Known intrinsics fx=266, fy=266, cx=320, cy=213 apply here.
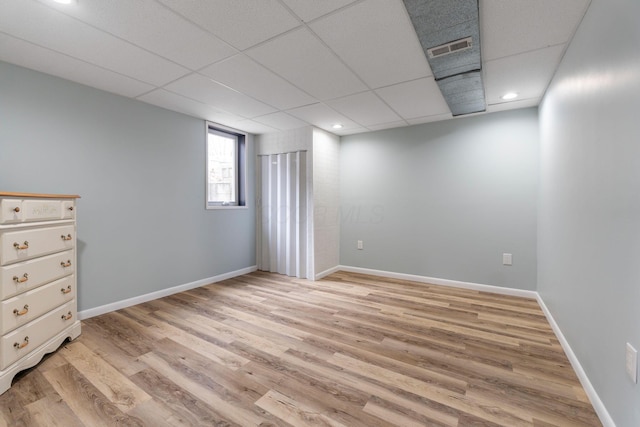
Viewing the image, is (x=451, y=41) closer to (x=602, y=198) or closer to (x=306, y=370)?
(x=602, y=198)

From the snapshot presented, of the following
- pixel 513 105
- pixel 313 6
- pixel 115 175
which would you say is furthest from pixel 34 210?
pixel 513 105

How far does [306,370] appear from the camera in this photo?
1.87 metres

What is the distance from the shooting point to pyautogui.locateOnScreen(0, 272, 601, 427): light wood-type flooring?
146 centimetres

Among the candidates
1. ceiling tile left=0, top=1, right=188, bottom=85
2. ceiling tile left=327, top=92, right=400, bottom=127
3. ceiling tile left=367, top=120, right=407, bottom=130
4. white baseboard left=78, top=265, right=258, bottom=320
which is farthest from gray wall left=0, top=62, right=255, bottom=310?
ceiling tile left=367, top=120, right=407, bottom=130

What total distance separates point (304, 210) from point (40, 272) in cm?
292

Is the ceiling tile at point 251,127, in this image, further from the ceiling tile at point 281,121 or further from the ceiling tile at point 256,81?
the ceiling tile at point 256,81

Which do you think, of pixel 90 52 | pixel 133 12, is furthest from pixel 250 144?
pixel 133 12

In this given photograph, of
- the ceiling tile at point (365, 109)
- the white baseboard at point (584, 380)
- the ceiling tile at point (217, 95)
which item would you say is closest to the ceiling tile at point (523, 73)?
the ceiling tile at point (365, 109)

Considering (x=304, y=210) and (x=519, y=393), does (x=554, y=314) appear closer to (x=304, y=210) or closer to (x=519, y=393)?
(x=519, y=393)

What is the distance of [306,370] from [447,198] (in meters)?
Result: 3.02

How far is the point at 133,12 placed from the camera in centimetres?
163

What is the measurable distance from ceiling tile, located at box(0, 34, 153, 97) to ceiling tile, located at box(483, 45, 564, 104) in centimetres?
330

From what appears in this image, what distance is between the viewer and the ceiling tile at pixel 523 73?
2.14 metres

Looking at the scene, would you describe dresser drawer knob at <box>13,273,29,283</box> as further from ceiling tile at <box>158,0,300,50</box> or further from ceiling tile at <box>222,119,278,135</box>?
ceiling tile at <box>222,119,278,135</box>
